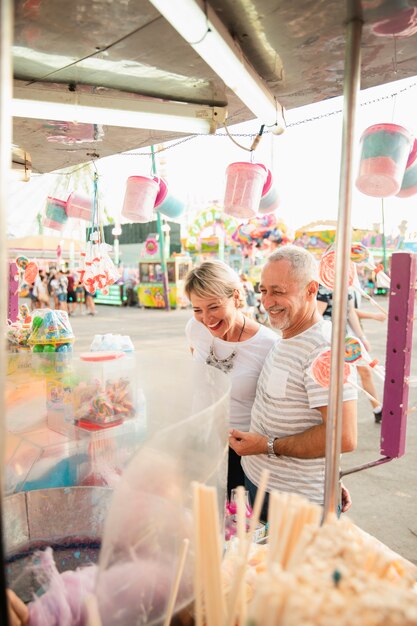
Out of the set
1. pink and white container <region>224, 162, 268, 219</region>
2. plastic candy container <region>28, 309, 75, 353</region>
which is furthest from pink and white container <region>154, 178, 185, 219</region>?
plastic candy container <region>28, 309, 75, 353</region>

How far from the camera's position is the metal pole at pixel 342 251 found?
0.83 metres

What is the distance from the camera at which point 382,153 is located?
1.35m

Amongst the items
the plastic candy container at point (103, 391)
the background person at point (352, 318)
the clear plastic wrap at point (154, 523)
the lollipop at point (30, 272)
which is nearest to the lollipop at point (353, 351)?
the plastic candy container at point (103, 391)

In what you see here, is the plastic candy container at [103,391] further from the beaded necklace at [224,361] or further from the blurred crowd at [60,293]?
the blurred crowd at [60,293]

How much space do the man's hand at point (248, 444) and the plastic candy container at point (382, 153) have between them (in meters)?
0.89

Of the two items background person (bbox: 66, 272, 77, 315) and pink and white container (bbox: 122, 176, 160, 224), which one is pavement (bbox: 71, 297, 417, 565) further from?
background person (bbox: 66, 272, 77, 315)

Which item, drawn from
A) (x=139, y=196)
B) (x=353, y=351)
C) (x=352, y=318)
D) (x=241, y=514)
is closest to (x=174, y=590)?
(x=241, y=514)

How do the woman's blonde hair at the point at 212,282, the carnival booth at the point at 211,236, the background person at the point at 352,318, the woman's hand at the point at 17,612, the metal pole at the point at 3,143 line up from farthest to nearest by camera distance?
the carnival booth at the point at 211,236, the background person at the point at 352,318, the woman's blonde hair at the point at 212,282, the woman's hand at the point at 17,612, the metal pole at the point at 3,143

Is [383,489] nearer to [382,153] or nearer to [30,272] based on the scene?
[382,153]

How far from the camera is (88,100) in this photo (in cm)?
145

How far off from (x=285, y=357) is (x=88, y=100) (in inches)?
42.2

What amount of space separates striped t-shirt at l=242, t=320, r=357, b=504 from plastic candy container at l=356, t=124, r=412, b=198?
504mm

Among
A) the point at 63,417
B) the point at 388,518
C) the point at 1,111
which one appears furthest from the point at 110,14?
the point at 388,518

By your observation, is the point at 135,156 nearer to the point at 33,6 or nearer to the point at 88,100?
the point at 88,100
